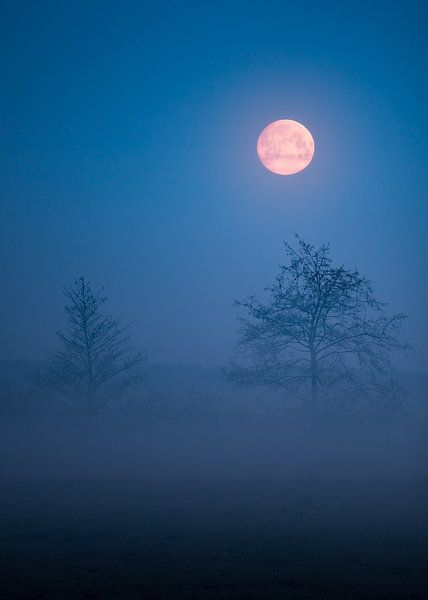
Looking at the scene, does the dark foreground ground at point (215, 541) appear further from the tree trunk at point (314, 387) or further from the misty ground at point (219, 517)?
the tree trunk at point (314, 387)

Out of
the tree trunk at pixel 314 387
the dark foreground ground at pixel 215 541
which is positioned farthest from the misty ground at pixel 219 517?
the tree trunk at pixel 314 387

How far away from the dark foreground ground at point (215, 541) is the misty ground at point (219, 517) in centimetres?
3

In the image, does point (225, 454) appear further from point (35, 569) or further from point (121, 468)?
point (35, 569)

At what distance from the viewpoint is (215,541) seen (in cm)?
1227

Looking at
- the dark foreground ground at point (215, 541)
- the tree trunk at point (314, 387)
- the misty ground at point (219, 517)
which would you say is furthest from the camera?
the tree trunk at point (314, 387)

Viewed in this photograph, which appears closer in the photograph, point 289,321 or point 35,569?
point 35,569

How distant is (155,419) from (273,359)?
10296 mm

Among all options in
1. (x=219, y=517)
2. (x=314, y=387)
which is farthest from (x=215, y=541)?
(x=314, y=387)

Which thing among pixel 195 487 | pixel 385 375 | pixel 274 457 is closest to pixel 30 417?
pixel 274 457

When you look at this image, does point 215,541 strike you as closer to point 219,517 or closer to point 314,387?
point 219,517

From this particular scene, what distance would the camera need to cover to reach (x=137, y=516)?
14883 millimetres

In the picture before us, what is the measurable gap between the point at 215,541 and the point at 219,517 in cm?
260

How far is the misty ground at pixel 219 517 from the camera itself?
9430 millimetres

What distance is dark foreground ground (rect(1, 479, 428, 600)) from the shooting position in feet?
30.0
